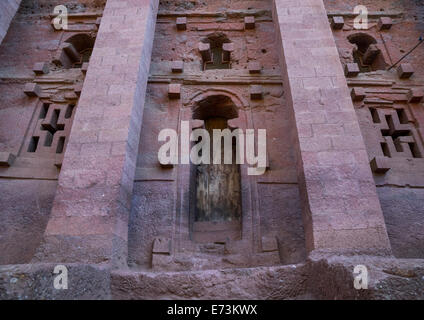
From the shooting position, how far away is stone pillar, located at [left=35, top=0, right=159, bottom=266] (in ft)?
11.3

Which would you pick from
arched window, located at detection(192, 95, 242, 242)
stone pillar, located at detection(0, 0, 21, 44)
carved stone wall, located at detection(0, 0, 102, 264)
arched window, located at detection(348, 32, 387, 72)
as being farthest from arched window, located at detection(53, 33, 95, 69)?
arched window, located at detection(348, 32, 387, 72)

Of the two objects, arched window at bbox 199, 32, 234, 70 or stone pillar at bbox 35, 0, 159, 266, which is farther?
arched window at bbox 199, 32, 234, 70

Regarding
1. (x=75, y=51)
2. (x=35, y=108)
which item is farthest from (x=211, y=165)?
(x=75, y=51)

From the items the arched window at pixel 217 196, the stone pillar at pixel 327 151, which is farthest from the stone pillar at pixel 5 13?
the stone pillar at pixel 327 151

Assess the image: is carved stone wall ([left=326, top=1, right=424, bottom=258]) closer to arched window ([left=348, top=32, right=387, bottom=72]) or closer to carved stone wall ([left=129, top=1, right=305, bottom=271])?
arched window ([left=348, top=32, right=387, bottom=72])

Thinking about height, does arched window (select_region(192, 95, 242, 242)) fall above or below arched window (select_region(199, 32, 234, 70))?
below

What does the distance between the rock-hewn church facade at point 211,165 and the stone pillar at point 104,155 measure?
0.02 meters

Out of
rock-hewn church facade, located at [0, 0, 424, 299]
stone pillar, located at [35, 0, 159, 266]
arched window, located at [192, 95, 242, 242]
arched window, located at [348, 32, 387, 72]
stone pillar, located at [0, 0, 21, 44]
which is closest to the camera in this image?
rock-hewn church facade, located at [0, 0, 424, 299]

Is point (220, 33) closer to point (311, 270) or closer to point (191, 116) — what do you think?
point (191, 116)

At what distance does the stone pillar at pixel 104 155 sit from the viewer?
11.3ft

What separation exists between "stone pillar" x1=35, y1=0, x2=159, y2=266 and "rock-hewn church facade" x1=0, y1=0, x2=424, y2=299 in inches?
0.8

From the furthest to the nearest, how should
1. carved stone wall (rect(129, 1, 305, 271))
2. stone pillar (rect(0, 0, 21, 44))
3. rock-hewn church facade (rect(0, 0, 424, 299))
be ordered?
stone pillar (rect(0, 0, 21, 44))
carved stone wall (rect(129, 1, 305, 271))
rock-hewn church facade (rect(0, 0, 424, 299))

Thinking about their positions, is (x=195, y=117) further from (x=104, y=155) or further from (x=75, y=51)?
(x=75, y=51)

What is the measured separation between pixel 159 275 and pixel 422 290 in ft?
7.34
